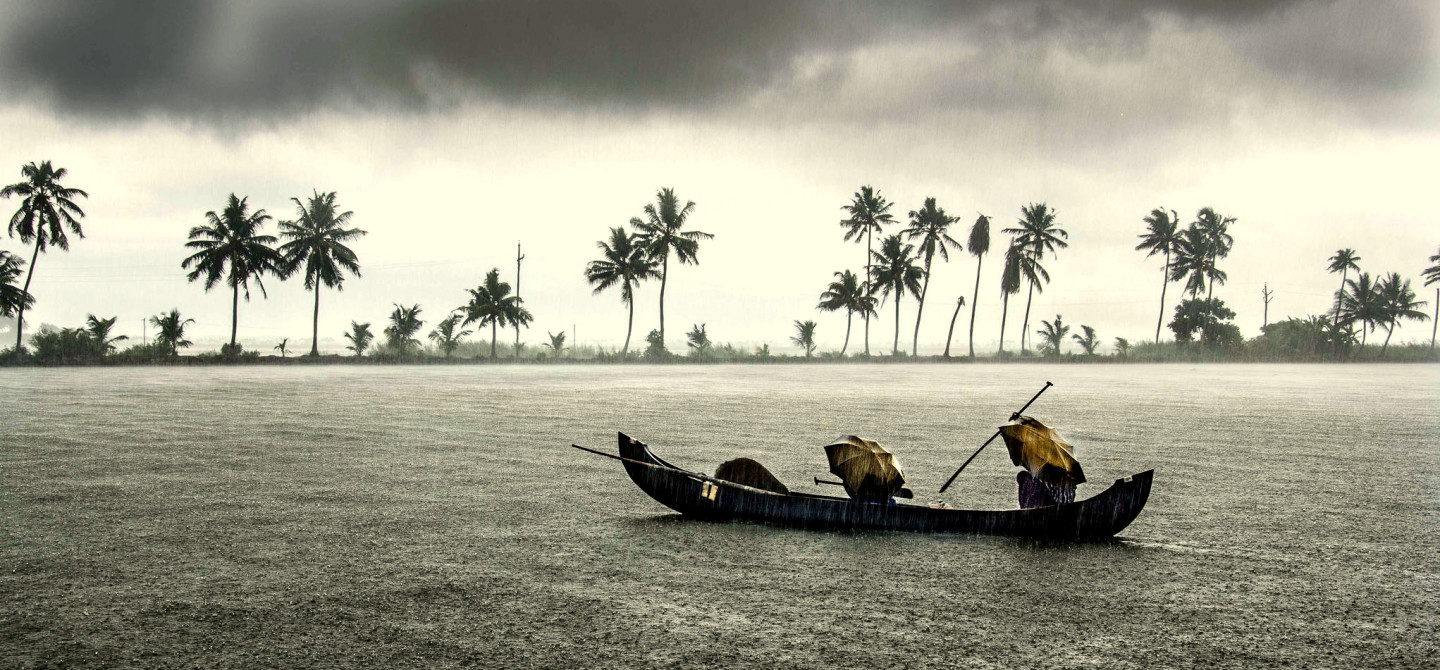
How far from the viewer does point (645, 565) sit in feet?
16.8

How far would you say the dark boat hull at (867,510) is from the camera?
566cm

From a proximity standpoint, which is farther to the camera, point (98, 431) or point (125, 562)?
point (98, 431)

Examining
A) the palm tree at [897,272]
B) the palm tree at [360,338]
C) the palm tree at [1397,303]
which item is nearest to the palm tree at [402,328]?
the palm tree at [360,338]

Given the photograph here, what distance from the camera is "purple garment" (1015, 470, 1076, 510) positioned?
5.78 m

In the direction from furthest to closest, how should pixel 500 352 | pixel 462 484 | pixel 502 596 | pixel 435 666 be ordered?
1. pixel 500 352
2. pixel 462 484
3. pixel 502 596
4. pixel 435 666

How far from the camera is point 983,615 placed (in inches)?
165

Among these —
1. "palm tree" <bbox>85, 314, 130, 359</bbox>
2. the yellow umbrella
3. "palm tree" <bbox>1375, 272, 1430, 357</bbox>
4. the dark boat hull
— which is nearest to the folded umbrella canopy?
the dark boat hull

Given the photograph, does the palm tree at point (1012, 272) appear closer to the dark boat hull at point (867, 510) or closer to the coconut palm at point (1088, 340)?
the coconut palm at point (1088, 340)

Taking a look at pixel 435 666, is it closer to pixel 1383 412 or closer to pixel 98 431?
pixel 98 431

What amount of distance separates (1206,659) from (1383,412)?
57.5 feet

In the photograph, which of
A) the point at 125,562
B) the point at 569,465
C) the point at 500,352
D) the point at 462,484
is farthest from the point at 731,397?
the point at 500,352

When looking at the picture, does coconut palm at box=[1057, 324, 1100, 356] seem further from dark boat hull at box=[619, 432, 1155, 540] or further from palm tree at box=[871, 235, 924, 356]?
dark boat hull at box=[619, 432, 1155, 540]

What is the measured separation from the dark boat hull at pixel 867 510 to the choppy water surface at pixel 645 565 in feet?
0.39

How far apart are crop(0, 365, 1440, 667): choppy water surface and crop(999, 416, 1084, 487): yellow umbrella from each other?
18.1 inches
